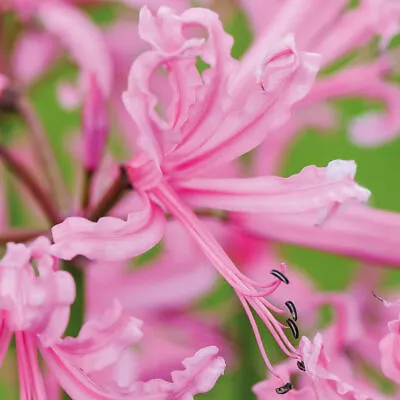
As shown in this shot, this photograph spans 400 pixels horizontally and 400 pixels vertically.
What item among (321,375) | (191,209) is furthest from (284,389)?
(191,209)

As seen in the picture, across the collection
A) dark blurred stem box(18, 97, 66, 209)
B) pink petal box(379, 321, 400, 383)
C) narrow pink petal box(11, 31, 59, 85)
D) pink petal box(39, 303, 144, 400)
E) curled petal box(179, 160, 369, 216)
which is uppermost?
narrow pink petal box(11, 31, 59, 85)

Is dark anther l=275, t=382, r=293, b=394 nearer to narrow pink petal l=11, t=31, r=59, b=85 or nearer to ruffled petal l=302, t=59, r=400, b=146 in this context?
ruffled petal l=302, t=59, r=400, b=146

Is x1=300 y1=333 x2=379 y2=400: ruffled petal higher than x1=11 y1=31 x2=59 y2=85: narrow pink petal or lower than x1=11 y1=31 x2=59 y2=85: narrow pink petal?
lower

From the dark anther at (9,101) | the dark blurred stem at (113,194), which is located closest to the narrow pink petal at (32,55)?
the dark anther at (9,101)

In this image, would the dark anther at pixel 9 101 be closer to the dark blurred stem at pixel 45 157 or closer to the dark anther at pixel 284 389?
the dark blurred stem at pixel 45 157

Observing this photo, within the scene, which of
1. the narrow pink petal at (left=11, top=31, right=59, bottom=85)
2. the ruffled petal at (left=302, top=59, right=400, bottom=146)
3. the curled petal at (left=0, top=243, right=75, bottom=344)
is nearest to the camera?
the curled petal at (left=0, top=243, right=75, bottom=344)

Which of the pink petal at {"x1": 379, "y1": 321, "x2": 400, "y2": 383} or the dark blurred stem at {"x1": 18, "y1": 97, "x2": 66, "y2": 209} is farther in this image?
the dark blurred stem at {"x1": 18, "y1": 97, "x2": 66, "y2": 209}

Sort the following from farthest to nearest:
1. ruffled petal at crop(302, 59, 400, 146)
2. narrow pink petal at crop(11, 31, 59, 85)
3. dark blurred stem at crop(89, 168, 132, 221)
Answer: narrow pink petal at crop(11, 31, 59, 85), ruffled petal at crop(302, 59, 400, 146), dark blurred stem at crop(89, 168, 132, 221)

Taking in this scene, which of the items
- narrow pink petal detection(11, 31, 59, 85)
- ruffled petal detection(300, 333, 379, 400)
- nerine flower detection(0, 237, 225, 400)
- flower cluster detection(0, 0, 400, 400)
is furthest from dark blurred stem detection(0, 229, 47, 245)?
narrow pink petal detection(11, 31, 59, 85)

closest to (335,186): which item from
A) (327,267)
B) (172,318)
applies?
(172,318)
